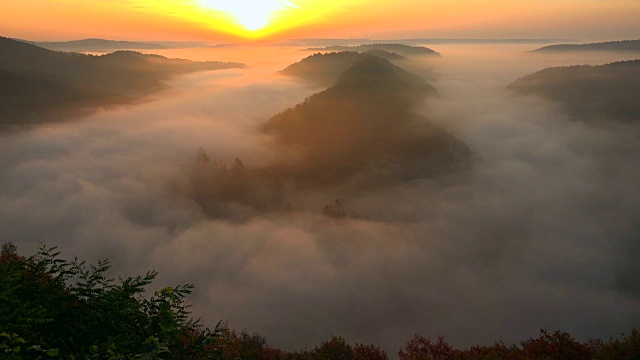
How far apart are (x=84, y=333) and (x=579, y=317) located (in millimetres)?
190683

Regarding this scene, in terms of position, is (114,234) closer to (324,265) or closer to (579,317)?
(324,265)

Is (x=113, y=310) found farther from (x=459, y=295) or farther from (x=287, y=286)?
(x=459, y=295)

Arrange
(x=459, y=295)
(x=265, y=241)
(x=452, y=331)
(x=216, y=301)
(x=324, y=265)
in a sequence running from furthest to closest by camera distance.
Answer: (x=265, y=241), (x=324, y=265), (x=459, y=295), (x=216, y=301), (x=452, y=331)

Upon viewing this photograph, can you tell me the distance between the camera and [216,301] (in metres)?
144

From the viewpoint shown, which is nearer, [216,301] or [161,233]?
[216,301]

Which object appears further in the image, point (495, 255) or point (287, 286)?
point (495, 255)

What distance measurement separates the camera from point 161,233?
19425 centimetres

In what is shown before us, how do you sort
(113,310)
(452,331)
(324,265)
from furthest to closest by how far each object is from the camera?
1. (324,265)
2. (452,331)
3. (113,310)

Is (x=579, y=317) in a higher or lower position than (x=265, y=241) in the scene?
lower

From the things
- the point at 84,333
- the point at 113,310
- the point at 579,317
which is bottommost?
the point at 579,317

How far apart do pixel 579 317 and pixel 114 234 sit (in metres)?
244

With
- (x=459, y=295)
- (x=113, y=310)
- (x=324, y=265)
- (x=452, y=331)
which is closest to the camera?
(x=113, y=310)

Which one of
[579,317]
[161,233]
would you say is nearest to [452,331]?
[579,317]

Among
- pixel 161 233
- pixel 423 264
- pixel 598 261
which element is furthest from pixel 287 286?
pixel 598 261
